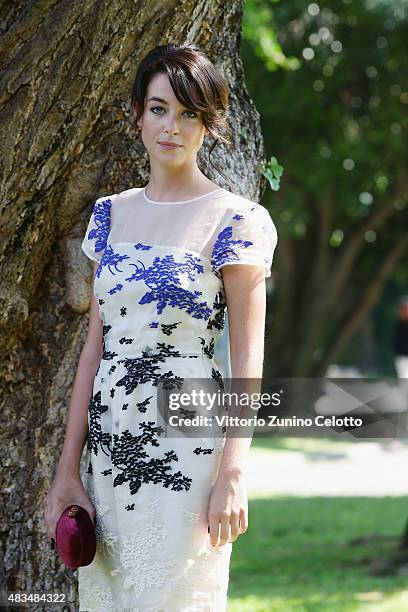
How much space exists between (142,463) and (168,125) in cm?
90

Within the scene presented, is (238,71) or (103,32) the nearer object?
(103,32)

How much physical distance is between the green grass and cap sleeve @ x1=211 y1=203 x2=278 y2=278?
386cm

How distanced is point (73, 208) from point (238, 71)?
2.75ft

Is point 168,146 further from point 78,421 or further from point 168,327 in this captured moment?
point 78,421

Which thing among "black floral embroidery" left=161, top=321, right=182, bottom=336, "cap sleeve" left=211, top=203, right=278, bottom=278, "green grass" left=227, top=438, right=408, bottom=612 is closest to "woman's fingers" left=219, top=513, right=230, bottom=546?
"black floral embroidery" left=161, top=321, right=182, bottom=336

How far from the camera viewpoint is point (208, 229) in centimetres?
271

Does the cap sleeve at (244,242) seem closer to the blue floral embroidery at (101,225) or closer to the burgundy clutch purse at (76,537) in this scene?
the blue floral embroidery at (101,225)

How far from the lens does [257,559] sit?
8.07 meters

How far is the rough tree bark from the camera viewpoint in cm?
331

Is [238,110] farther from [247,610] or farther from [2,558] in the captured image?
[247,610]

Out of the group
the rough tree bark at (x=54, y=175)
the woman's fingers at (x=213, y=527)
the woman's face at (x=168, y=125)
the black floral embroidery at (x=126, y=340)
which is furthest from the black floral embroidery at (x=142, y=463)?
the rough tree bark at (x=54, y=175)

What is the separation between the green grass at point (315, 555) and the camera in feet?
20.8

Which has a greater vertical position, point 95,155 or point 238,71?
point 238,71

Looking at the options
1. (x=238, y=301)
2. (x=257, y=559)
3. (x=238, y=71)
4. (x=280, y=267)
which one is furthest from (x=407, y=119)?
(x=238, y=301)
